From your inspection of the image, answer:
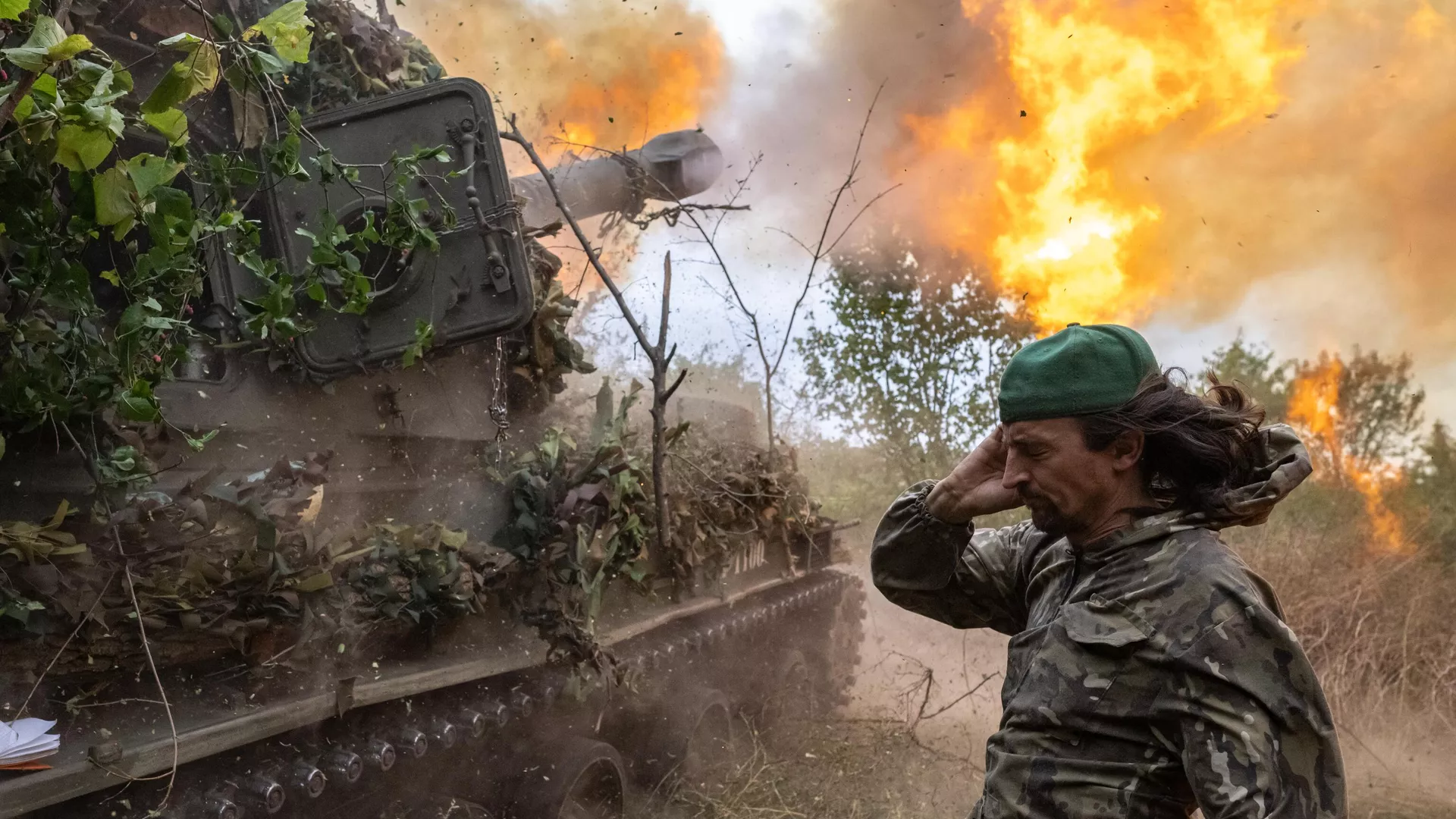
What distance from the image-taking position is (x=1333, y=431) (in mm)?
11977

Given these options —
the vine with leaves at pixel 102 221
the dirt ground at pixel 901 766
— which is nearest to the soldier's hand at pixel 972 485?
the vine with leaves at pixel 102 221

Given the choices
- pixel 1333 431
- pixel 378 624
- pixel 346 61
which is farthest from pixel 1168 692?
pixel 1333 431

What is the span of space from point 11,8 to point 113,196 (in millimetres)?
697

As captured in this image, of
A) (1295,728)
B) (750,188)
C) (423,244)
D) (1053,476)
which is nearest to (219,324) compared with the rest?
(423,244)

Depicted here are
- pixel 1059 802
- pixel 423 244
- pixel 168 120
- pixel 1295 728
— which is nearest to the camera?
pixel 1295 728

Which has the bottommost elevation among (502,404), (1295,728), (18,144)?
(1295,728)

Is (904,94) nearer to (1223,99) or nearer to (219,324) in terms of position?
(1223,99)

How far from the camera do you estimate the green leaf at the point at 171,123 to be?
295 cm

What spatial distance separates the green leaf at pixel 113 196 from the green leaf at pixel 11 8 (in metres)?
0.63

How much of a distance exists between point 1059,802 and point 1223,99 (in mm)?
8458

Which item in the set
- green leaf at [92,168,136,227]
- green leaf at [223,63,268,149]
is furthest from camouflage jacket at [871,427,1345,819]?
green leaf at [223,63,268,149]

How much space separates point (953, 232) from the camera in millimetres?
9289

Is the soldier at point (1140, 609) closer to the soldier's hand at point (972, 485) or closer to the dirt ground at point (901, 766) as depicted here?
the soldier's hand at point (972, 485)

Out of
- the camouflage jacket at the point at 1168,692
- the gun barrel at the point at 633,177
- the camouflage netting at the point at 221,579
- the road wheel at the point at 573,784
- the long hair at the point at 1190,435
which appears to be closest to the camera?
the camouflage jacket at the point at 1168,692
